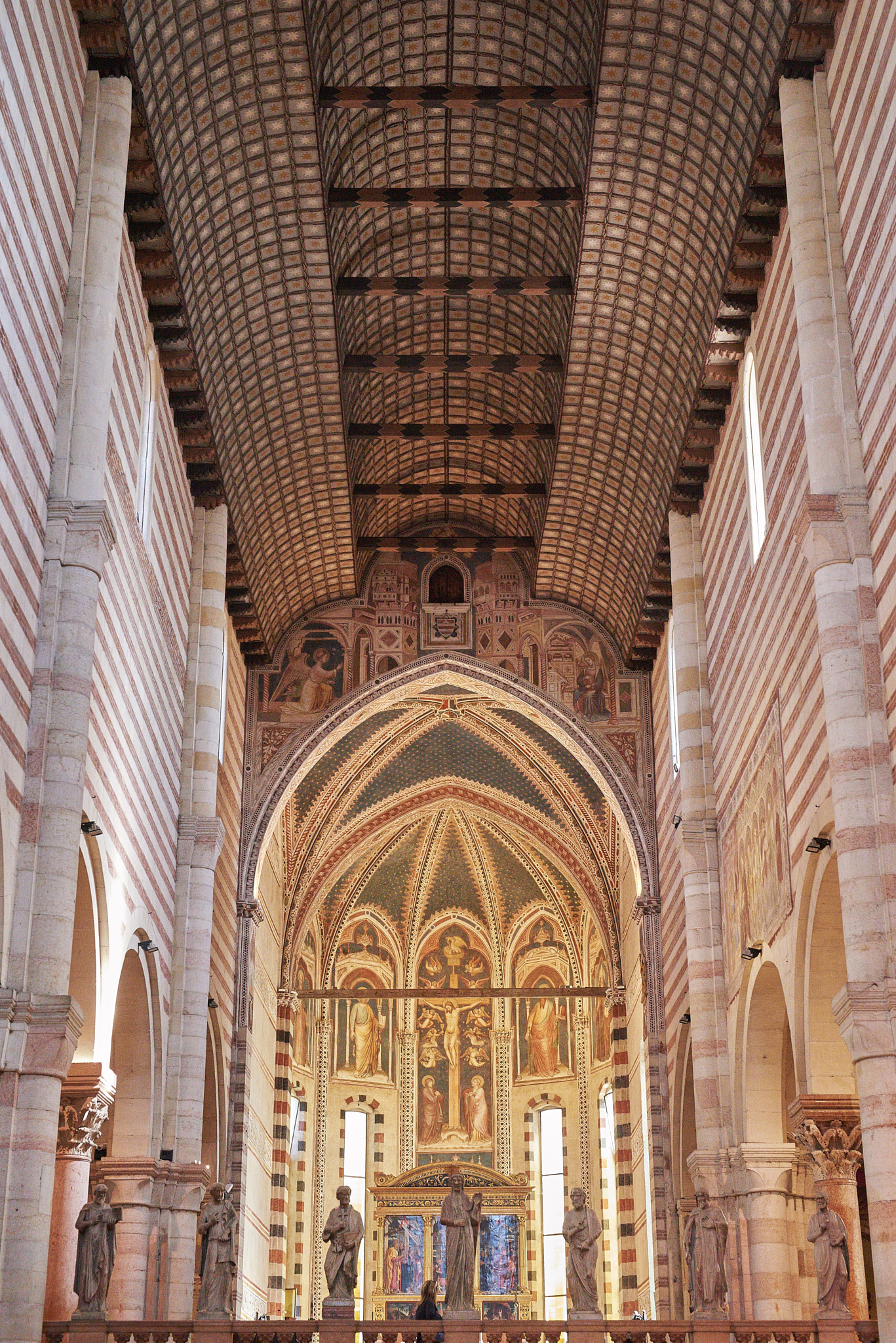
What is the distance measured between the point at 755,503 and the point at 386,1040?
85.7 ft

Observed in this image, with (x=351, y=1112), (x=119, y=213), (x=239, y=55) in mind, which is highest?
(x=239, y=55)

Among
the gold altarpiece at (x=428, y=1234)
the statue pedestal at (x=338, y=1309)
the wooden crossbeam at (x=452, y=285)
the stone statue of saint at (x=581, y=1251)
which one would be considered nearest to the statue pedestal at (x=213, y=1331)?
the statue pedestal at (x=338, y=1309)

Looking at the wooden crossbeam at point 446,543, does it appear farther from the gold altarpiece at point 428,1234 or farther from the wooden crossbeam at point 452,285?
the gold altarpiece at point 428,1234

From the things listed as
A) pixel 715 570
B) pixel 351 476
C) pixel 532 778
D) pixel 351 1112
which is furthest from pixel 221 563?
pixel 351 1112

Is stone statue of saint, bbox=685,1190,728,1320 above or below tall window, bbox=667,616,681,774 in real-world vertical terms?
below

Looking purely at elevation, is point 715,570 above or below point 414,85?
below

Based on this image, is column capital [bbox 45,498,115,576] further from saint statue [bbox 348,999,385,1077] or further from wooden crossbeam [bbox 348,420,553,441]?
saint statue [bbox 348,999,385,1077]

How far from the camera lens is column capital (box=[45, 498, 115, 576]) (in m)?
17.0

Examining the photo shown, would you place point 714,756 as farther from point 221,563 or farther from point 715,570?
point 221,563

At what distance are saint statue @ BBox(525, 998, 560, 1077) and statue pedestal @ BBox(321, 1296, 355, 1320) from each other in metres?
26.6

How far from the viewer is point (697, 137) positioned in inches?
842

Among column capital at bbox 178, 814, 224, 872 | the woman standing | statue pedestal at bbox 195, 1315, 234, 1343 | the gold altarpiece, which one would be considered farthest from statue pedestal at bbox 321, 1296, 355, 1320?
the gold altarpiece

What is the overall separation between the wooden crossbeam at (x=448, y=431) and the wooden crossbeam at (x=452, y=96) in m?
7.20

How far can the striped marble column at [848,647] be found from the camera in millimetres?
14852
